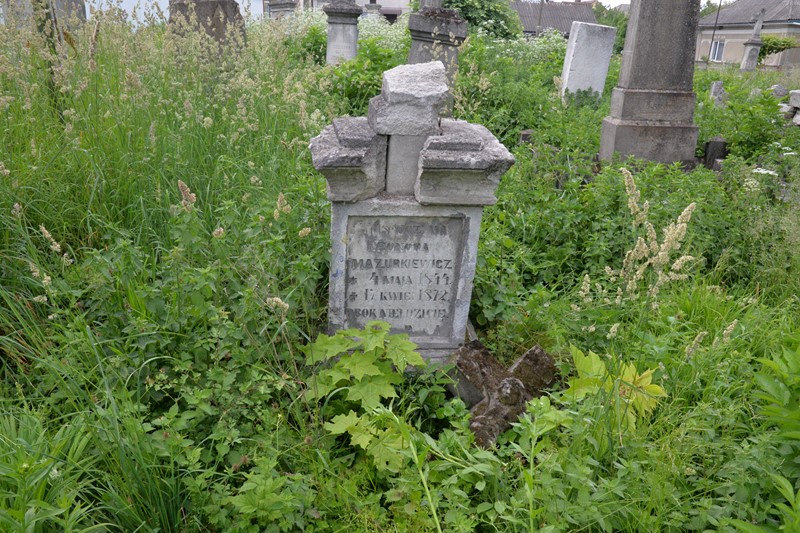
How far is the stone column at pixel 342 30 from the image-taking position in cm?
1044

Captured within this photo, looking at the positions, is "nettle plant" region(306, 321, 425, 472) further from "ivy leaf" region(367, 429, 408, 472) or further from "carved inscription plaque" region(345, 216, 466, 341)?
"carved inscription plaque" region(345, 216, 466, 341)

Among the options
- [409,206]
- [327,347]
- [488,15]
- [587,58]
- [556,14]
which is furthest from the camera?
[556,14]

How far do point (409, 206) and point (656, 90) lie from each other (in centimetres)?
446

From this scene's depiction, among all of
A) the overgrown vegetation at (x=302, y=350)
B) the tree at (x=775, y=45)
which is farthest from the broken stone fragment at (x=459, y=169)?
the tree at (x=775, y=45)

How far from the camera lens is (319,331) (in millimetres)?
2994

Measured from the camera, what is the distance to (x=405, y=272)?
2.91 m

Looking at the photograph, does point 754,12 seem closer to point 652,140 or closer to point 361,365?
point 652,140

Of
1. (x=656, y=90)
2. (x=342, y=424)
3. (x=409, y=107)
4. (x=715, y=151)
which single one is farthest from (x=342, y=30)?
(x=342, y=424)

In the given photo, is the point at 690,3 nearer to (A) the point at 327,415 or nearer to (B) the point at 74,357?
(A) the point at 327,415

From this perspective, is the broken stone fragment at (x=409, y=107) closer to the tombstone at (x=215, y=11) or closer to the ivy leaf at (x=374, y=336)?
the ivy leaf at (x=374, y=336)

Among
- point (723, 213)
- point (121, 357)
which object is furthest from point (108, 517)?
point (723, 213)

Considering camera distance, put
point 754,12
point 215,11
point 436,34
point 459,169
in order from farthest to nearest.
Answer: point 754,12
point 436,34
point 215,11
point 459,169

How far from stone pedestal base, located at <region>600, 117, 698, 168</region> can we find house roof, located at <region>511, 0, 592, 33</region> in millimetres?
48173

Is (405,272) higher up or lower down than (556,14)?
lower down
